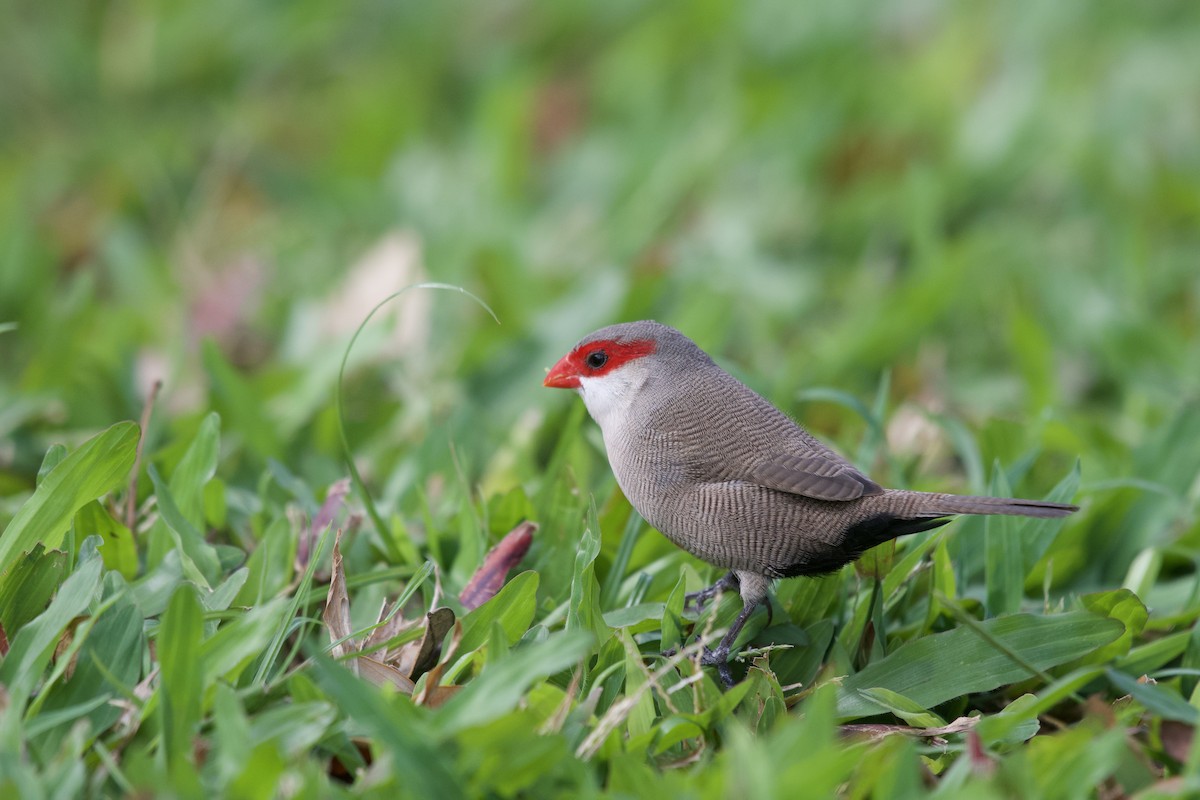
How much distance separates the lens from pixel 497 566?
101 inches

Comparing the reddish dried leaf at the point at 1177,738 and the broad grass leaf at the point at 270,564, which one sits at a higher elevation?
the broad grass leaf at the point at 270,564

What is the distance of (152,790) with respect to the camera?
1745 millimetres

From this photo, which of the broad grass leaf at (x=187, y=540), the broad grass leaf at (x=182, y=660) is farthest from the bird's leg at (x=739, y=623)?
the broad grass leaf at (x=187, y=540)

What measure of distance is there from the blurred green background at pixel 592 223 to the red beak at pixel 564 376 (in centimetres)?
30

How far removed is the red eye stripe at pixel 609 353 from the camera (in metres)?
2.64

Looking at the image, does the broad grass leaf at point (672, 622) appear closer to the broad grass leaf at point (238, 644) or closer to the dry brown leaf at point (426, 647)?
the dry brown leaf at point (426, 647)

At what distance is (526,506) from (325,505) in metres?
0.46

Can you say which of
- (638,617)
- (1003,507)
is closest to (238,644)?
A: (638,617)

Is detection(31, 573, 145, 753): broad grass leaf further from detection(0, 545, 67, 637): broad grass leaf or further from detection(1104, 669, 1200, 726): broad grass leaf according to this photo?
detection(1104, 669, 1200, 726): broad grass leaf

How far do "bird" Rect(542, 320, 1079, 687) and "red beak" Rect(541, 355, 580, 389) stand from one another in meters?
0.16

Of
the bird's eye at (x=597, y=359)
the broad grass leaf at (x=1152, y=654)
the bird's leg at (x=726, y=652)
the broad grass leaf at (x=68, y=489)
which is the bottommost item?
the broad grass leaf at (x=1152, y=654)

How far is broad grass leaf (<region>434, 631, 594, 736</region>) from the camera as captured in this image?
1.89 m

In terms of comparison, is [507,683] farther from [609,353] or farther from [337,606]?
[609,353]

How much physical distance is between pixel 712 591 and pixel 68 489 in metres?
1.32
